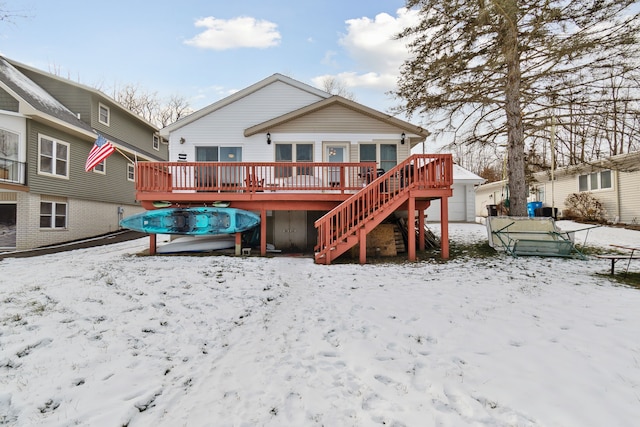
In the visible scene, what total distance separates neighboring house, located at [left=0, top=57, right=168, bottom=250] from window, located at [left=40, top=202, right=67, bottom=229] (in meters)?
0.03

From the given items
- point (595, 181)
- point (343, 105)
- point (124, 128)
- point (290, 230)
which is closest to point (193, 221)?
point (290, 230)

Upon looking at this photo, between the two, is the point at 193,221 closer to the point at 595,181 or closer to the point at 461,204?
the point at 461,204

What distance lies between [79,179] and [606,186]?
2519 centimetres

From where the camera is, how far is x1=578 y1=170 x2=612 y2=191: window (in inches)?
569

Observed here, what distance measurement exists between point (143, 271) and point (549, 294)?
24.6 feet

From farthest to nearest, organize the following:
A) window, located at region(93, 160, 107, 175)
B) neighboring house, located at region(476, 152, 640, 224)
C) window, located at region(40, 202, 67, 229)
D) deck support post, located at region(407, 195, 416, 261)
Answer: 1. window, located at region(93, 160, 107, 175)
2. neighboring house, located at region(476, 152, 640, 224)
3. window, located at region(40, 202, 67, 229)
4. deck support post, located at region(407, 195, 416, 261)

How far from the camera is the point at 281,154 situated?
11.0m

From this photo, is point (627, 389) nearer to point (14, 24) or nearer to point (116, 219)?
point (14, 24)

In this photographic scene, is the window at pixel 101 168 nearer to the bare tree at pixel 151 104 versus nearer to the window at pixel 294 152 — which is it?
the window at pixel 294 152

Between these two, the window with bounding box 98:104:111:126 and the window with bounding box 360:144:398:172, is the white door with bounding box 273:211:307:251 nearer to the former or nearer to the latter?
the window with bounding box 360:144:398:172

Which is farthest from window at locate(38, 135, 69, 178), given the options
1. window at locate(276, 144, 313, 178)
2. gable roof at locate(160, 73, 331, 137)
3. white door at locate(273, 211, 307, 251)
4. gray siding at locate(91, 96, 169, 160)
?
white door at locate(273, 211, 307, 251)

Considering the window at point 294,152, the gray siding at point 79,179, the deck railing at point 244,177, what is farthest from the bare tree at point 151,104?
the window at point 294,152

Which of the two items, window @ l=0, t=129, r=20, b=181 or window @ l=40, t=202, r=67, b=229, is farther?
window @ l=40, t=202, r=67, b=229

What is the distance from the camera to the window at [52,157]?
11987 mm
